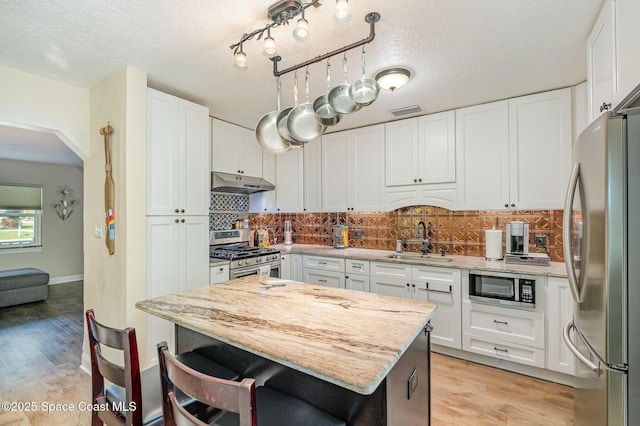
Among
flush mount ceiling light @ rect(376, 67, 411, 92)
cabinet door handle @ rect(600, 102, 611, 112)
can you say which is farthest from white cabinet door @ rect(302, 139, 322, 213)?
cabinet door handle @ rect(600, 102, 611, 112)

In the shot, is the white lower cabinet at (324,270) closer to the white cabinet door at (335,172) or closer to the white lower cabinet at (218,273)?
the white cabinet door at (335,172)

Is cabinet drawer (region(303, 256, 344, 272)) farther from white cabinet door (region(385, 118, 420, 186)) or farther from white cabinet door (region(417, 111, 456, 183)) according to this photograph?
white cabinet door (region(417, 111, 456, 183))

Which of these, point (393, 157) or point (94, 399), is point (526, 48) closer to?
point (393, 157)

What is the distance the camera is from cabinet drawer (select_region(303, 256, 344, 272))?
350 cm

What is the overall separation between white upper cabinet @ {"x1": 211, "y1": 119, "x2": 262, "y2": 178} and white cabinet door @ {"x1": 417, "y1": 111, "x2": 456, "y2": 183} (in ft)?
6.95

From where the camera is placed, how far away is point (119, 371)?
1.19 meters

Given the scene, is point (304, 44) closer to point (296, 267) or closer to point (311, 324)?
point (311, 324)

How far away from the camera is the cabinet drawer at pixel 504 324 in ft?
7.97

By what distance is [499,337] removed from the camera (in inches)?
101

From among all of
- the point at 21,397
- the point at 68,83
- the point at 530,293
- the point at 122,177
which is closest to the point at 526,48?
the point at 530,293

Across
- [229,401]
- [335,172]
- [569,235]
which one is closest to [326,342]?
[229,401]

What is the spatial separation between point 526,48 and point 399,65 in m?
0.85

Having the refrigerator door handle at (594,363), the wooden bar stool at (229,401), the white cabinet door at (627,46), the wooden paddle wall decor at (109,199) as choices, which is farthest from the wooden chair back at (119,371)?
the white cabinet door at (627,46)

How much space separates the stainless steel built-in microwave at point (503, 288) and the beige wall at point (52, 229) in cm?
773
